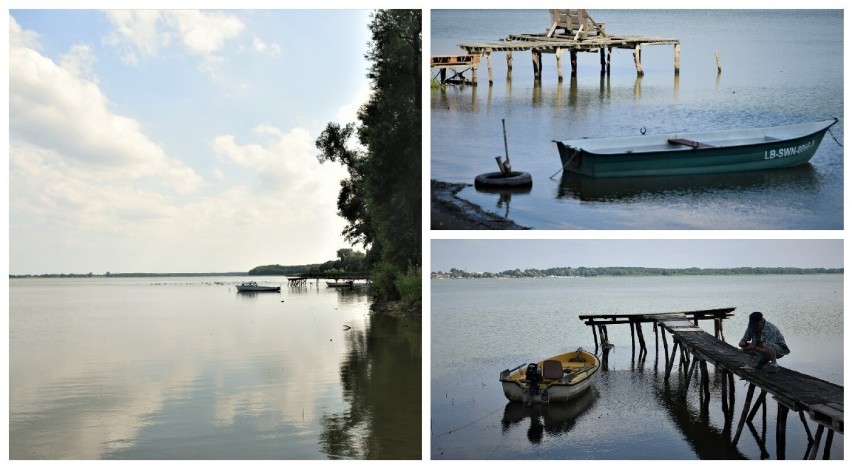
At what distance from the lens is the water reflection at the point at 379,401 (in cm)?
725

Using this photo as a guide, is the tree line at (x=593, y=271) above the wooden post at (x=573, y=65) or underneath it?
underneath

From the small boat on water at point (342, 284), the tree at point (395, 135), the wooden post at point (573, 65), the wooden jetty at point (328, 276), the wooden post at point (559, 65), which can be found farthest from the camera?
the small boat on water at point (342, 284)

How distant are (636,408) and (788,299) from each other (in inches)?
340

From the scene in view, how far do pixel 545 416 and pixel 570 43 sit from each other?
3.23 metres

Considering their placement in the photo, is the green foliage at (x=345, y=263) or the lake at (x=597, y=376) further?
the green foliage at (x=345, y=263)

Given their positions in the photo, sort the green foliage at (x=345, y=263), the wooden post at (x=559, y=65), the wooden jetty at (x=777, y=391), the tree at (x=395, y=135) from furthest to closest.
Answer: the green foliage at (x=345, y=263), the tree at (x=395, y=135), the wooden post at (x=559, y=65), the wooden jetty at (x=777, y=391)

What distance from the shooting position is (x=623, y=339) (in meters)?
13.7

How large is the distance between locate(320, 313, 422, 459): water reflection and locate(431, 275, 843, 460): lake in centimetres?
32

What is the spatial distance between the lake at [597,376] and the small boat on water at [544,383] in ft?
0.40

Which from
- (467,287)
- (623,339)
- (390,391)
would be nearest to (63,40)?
(467,287)

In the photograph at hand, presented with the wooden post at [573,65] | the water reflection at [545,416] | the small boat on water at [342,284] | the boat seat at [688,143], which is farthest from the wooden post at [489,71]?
the small boat on water at [342,284]

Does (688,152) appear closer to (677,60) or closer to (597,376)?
(677,60)

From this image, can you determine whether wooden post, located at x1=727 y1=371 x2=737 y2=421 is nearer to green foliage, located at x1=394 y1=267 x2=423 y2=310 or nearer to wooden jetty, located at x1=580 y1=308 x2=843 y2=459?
wooden jetty, located at x1=580 y1=308 x2=843 y2=459

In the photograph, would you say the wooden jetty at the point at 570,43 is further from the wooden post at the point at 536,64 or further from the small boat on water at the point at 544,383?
the small boat on water at the point at 544,383
